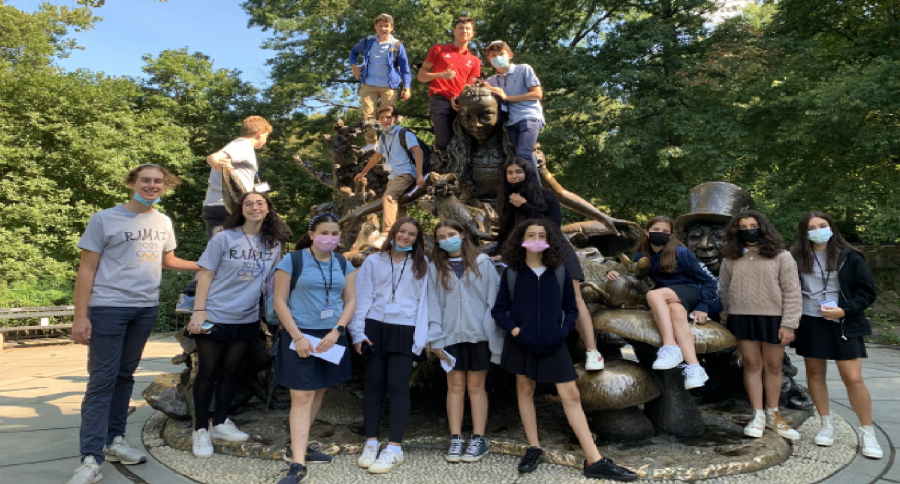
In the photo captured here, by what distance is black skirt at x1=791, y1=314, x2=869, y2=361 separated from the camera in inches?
167

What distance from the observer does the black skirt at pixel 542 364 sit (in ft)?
12.2

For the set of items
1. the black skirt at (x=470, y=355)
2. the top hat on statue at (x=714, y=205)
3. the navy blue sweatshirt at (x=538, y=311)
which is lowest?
the black skirt at (x=470, y=355)

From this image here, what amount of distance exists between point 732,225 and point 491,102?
2502 millimetres

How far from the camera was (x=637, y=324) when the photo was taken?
4.23 m

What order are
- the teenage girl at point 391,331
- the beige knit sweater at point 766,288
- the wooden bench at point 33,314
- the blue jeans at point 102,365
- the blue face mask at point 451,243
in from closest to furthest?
the blue jeans at point 102,365 → the teenage girl at point 391,331 → the blue face mask at point 451,243 → the beige knit sweater at point 766,288 → the wooden bench at point 33,314

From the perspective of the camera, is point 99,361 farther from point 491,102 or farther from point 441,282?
point 491,102

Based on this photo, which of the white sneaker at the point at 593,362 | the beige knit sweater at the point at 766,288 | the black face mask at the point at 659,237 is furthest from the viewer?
the black face mask at the point at 659,237

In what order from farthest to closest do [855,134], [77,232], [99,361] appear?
[77,232] → [855,134] → [99,361]

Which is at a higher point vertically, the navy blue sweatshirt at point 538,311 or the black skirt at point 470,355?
the navy blue sweatshirt at point 538,311

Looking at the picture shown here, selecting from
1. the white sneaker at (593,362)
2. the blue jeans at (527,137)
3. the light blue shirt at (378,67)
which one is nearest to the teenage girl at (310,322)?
the white sneaker at (593,362)

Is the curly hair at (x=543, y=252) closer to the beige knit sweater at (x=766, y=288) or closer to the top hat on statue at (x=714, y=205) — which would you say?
the beige knit sweater at (x=766, y=288)

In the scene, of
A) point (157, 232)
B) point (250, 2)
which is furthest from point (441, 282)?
point (250, 2)

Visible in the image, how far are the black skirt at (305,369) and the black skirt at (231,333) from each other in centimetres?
47

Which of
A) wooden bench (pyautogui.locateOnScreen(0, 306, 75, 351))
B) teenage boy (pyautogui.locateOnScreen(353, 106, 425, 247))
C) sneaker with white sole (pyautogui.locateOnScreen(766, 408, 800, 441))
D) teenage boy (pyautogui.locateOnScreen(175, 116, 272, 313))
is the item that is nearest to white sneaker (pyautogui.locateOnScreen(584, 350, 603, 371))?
sneaker with white sole (pyautogui.locateOnScreen(766, 408, 800, 441))
